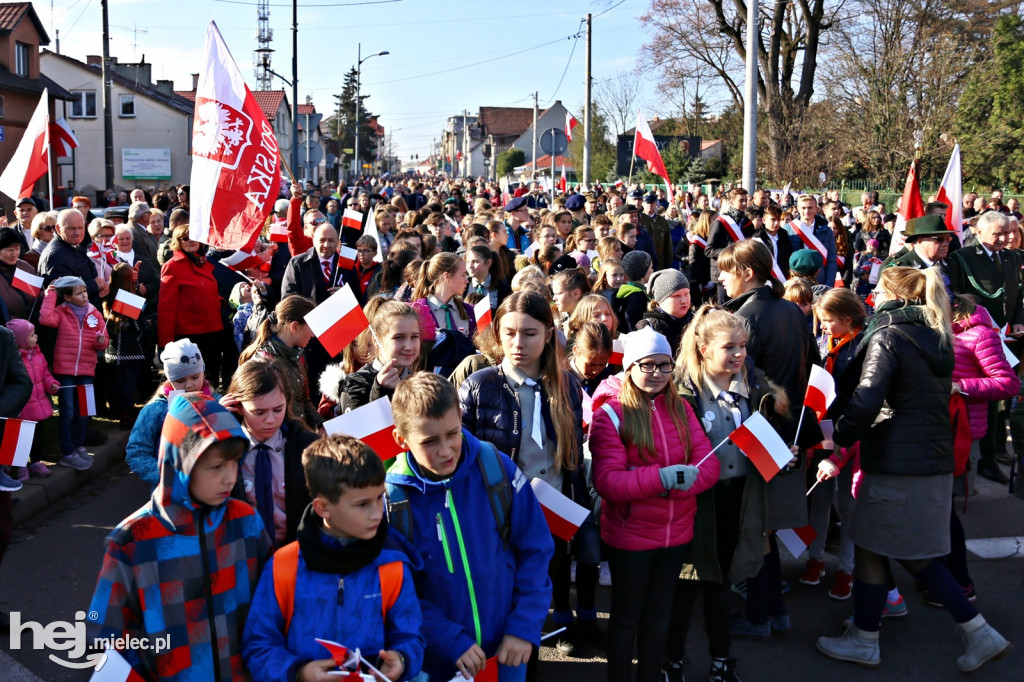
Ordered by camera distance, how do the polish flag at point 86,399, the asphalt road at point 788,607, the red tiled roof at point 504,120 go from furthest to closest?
the red tiled roof at point 504,120, the polish flag at point 86,399, the asphalt road at point 788,607

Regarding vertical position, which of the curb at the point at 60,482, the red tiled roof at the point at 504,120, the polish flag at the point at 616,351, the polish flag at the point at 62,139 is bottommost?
the curb at the point at 60,482

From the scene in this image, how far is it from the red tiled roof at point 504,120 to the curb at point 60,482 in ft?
419

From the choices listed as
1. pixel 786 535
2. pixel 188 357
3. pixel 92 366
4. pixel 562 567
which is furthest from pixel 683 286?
pixel 92 366

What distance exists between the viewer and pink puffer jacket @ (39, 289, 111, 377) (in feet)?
23.6

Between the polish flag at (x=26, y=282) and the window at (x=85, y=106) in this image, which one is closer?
the polish flag at (x=26, y=282)

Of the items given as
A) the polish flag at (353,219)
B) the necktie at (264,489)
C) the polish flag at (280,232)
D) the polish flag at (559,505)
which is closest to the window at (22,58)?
the polish flag at (353,219)

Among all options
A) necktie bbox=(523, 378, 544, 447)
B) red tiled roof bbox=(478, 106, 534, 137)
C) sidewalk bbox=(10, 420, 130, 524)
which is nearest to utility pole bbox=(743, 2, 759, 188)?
sidewalk bbox=(10, 420, 130, 524)

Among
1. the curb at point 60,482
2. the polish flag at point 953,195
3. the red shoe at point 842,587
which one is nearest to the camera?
the red shoe at point 842,587

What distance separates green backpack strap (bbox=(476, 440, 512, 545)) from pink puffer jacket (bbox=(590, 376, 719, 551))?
0.70 meters

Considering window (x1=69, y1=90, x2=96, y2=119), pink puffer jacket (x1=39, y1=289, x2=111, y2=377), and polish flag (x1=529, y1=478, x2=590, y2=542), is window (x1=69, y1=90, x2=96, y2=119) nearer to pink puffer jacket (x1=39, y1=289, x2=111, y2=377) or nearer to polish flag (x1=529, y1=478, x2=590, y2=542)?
pink puffer jacket (x1=39, y1=289, x2=111, y2=377)

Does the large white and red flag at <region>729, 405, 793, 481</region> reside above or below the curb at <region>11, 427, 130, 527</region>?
above

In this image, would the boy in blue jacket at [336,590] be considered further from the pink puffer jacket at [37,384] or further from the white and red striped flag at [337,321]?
the pink puffer jacket at [37,384]

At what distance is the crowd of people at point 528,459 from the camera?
9.36 ft

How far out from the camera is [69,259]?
7672mm
